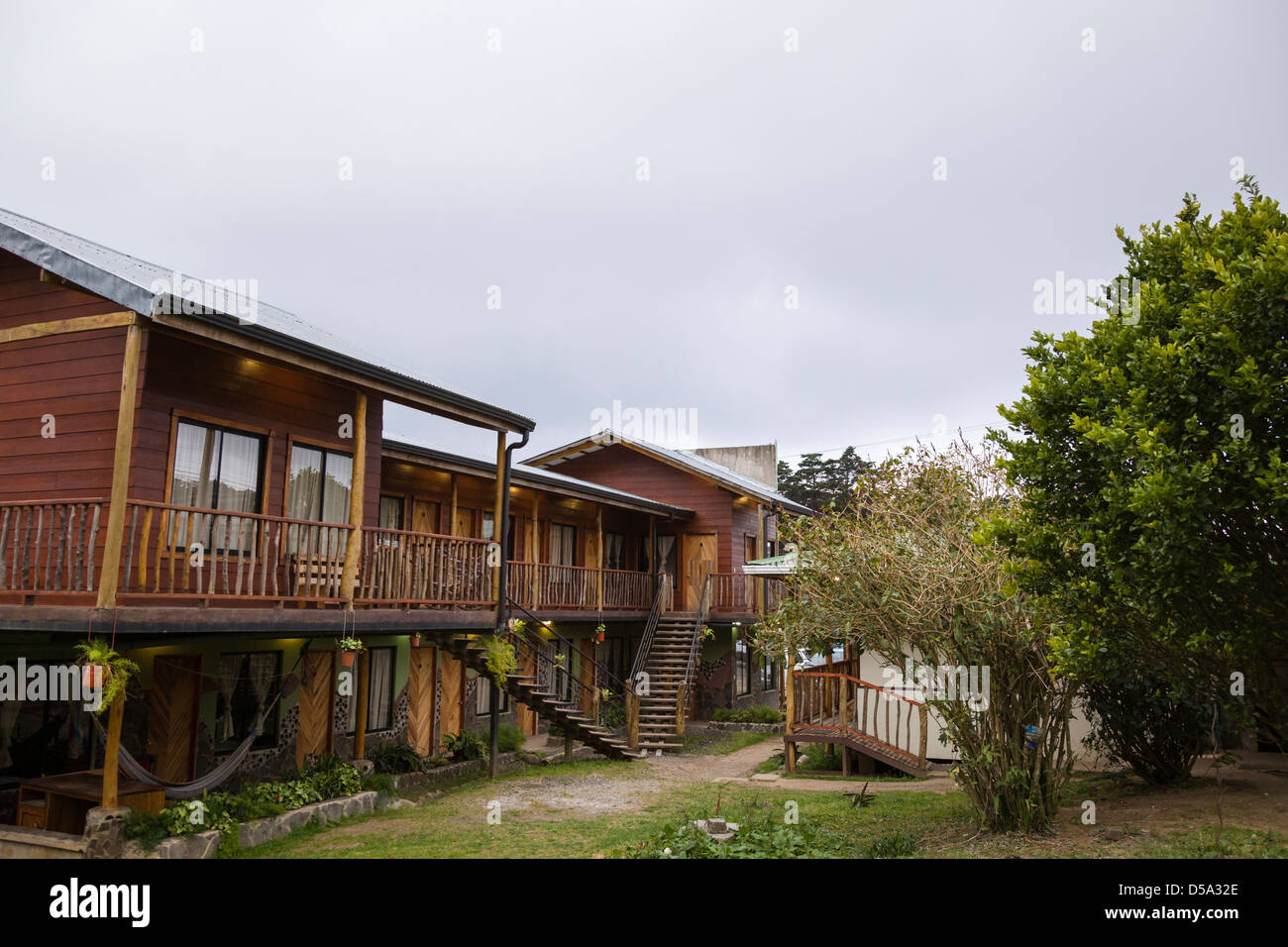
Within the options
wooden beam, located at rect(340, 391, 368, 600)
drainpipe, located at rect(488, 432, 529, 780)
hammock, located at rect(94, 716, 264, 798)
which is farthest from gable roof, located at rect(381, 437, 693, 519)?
hammock, located at rect(94, 716, 264, 798)

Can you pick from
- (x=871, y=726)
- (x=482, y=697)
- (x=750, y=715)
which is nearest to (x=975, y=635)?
(x=871, y=726)

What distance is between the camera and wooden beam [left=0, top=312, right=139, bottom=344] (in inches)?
358

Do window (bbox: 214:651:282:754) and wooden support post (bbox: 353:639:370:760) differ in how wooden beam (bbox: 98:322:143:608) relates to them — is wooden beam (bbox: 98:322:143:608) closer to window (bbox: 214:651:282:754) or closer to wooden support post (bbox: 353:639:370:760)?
window (bbox: 214:651:282:754)

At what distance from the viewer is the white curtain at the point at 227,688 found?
42.2 feet

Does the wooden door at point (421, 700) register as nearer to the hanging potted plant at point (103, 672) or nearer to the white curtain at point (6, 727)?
the white curtain at point (6, 727)

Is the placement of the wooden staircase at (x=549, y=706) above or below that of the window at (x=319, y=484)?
below

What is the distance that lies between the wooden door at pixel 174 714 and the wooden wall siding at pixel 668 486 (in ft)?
54.9

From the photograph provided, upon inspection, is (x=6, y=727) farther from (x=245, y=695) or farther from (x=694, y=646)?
(x=694, y=646)

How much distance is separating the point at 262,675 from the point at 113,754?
5.09 meters

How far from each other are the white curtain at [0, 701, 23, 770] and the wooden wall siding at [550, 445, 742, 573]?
61.7 ft

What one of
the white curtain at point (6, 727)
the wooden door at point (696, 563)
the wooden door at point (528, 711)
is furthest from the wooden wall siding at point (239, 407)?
the wooden door at point (696, 563)

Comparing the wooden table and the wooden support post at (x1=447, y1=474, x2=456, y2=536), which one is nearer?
the wooden table
